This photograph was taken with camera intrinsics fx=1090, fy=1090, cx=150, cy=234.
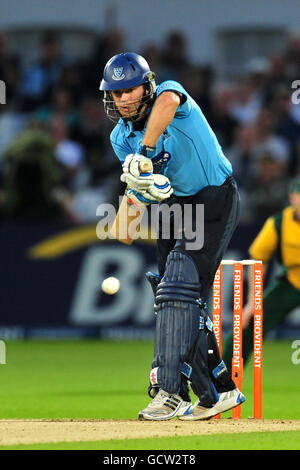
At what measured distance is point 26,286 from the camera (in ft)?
41.2

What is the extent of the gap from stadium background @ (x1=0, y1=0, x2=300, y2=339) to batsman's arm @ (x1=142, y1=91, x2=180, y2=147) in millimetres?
7163

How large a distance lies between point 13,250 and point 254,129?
3.74 metres

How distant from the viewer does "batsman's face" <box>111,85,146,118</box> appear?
5.70 meters

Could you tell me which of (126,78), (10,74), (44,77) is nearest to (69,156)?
(44,77)

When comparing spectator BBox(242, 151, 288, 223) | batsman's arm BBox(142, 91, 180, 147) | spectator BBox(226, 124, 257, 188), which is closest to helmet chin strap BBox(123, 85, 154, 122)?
batsman's arm BBox(142, 91, 180, 147)

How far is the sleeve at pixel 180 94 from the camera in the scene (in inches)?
219

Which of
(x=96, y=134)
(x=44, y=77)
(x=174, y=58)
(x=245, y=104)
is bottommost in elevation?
(x=96, y=134)

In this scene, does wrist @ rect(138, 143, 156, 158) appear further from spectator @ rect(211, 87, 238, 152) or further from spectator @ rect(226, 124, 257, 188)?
spectator @ rect(211, 87, 238, 152)

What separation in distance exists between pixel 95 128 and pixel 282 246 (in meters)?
6.76

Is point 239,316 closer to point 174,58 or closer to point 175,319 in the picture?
point 175,319

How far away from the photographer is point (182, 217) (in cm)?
588

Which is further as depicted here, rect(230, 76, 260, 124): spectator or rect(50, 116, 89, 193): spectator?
rect(230, 76, 260, 124): spectator

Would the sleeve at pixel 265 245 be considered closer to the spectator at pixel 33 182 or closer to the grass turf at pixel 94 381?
the grass turf at pixel 94 381

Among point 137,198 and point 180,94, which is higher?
point 180,94
